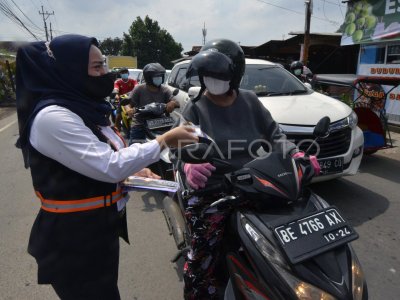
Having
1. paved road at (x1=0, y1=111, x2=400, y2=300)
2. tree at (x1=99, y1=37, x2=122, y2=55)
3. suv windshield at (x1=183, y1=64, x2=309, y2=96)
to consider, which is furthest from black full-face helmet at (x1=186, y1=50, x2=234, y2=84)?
tree at (x1=99, y1=37, x2=122, y2=55)

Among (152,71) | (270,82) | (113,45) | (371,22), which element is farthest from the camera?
(113,45)

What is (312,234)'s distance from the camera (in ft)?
5.05

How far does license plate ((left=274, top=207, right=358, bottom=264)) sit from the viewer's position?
1.47 meters

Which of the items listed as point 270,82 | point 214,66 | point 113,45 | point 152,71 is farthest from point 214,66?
point 113,45

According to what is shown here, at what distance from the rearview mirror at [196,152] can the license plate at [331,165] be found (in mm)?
2794

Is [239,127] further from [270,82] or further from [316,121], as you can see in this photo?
[270,82]

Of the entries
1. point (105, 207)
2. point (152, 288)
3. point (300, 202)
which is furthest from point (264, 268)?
point (152, 288)

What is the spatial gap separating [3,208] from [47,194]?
3.42 meters

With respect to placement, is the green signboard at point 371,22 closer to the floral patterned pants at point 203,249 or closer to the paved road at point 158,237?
the paved road at point 158,237

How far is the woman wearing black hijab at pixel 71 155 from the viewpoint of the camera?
1385mm

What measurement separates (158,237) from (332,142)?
2.33m

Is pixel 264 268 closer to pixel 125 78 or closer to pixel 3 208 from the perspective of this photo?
pixel 3 208

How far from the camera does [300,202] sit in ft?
5.89

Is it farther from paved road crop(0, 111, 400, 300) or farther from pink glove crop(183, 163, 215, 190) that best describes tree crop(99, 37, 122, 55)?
pink glove crop(183, 163, 215, 190)
